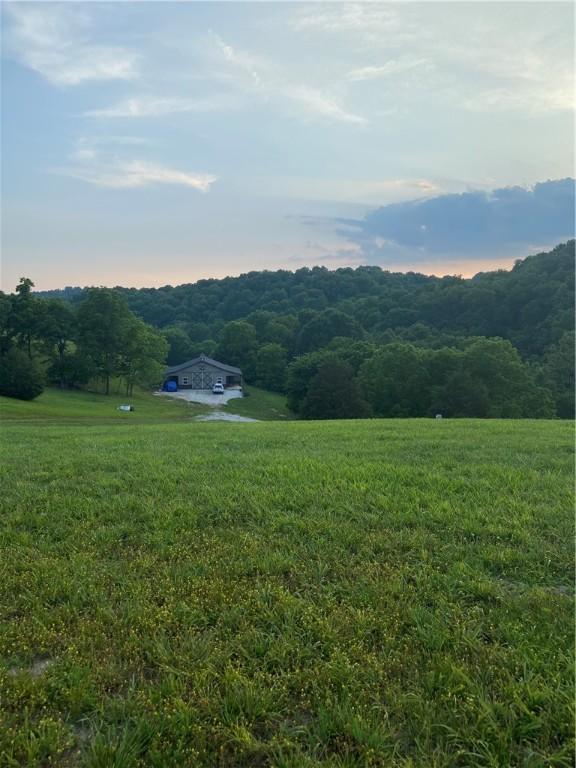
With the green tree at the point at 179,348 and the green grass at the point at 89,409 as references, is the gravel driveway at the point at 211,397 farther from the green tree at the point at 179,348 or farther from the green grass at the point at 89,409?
the green tree at the point at 179,348

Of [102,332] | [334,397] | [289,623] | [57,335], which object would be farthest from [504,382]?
[289,623]

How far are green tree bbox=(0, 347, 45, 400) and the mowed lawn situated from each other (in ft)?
106

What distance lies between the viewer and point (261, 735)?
2244mm

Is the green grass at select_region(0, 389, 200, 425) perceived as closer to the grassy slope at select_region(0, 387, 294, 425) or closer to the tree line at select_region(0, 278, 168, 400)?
the grassy slope at select_region(0, 387, 294, 425)

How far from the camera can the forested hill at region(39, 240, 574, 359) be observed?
5862cm

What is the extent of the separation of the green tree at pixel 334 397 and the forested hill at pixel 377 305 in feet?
64.2

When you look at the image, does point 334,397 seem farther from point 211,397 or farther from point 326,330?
point 326,330

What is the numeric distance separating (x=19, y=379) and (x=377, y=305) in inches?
2333

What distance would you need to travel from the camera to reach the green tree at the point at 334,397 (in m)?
40.2

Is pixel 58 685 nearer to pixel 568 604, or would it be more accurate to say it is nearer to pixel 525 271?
pixel 568 604

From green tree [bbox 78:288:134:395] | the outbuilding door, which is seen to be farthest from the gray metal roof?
green tree [bbox 78:288:134:395]

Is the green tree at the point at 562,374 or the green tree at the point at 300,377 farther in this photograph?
the green tree at the point at 300,377

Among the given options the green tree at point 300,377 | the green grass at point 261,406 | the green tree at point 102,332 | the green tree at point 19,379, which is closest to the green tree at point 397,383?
the green tree at point 300,377

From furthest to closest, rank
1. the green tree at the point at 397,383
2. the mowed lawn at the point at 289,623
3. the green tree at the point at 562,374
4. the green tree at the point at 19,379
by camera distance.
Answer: the green tree at the point at 562,374
the green tree at the point at 397,383
the green tree at the point at 19,379
the mowed lawn at the point at 289,623
